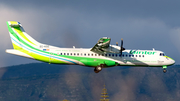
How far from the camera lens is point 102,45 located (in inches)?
2052

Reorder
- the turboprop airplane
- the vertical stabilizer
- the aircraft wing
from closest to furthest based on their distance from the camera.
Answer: the aircraft wing
the turboprop airplane
the vertical stabilizer

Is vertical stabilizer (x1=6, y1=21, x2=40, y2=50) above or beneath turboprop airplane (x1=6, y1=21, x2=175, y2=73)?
above

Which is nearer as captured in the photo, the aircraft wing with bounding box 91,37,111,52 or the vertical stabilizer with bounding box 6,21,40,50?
the aircraft wing with bounding box 91,37,111,52

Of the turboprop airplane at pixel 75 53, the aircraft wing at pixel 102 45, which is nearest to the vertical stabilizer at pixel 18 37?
the turboprop airplane at pixel 75 53

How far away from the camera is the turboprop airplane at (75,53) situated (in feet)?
177

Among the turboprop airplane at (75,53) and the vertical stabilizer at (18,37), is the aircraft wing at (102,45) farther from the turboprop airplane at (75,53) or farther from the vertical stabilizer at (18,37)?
the vertical stabilizer at (18,37)

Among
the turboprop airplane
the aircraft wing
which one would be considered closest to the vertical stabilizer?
the turboprop airplane

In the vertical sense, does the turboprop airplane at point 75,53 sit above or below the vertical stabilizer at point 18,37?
below

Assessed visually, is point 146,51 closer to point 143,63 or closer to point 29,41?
point 143,63

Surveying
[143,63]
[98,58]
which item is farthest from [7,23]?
[143,63]

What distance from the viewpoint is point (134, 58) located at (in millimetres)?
56062

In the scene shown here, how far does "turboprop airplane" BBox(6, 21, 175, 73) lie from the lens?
177 feet

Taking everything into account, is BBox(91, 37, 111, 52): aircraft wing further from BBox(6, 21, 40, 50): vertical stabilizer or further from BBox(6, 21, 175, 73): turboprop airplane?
BBox(6, 21, 40, 50): vertical stabilizer

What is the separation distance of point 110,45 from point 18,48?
55.1 feet
